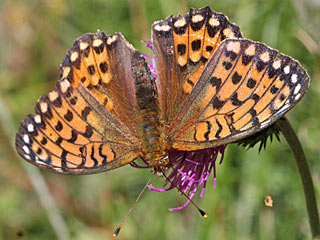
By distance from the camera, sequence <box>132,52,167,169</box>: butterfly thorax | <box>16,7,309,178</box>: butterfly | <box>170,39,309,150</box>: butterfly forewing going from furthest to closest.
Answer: <box>132,52,167,169</box>: butterfly thorax, <box>16,7,309,178</box>: butterfly, <box>170,39,309,150</box>: butterfly forewing

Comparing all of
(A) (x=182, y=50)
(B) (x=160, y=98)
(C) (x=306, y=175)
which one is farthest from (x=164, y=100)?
(C) (x=306, y=175)

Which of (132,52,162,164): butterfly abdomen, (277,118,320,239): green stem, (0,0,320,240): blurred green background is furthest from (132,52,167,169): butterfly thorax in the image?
(0,0,320,240): blurred green background

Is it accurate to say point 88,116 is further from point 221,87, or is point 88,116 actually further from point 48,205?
point 48,205

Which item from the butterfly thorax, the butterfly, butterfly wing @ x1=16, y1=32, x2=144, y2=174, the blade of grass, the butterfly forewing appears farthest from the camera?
the blade of grass

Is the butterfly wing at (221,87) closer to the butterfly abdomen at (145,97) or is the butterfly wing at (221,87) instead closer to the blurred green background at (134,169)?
the butterfly abdomen at (145,97)

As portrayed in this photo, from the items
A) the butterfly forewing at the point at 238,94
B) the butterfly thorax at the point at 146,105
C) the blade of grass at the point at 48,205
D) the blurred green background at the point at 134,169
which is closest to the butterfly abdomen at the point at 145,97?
the butterfly thorax at the point at 146,105

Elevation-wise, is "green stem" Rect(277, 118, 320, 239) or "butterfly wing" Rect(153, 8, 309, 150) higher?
"butterfly wing" Rect(153, 8, 309, 150)

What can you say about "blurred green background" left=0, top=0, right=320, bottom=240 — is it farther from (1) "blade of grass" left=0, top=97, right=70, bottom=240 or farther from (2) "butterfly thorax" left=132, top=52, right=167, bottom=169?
(2) "butterfly thorax" left=132, top=52, right=167, bottom=169
